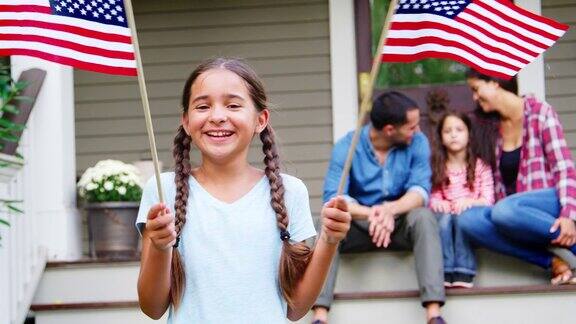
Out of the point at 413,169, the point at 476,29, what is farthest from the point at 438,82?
the point at 476,29

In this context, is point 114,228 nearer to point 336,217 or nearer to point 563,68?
point 563,68

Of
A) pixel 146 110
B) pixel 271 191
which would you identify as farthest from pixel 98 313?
pixel 146 110

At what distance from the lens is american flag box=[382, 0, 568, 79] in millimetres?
3619

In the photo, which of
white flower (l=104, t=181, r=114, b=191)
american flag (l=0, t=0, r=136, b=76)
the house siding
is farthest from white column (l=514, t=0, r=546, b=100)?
american flag (l=0, t=0, r=136, b=76)

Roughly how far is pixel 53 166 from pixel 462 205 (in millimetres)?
2262

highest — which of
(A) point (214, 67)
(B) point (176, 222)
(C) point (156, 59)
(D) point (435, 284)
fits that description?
(C) point (156, 59)

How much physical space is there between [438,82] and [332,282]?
92.2 inches

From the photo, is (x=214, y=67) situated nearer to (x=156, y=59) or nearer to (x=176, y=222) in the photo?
(x=176, y=222)

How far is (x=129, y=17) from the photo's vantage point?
3.00m

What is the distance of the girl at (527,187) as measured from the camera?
6.05 metres

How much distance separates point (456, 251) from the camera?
20.4ft

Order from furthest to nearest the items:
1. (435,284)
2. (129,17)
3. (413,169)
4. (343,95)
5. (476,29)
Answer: (343,95) → (413,169) → (435,284) → (476,29) → (129,17)

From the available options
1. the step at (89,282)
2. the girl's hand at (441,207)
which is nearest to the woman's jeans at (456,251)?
the girl's hand at (441,207)

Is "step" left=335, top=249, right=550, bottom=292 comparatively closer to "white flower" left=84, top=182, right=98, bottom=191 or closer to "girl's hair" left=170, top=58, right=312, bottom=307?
"white flower" left=84, top=182, right=98, bottom=191
